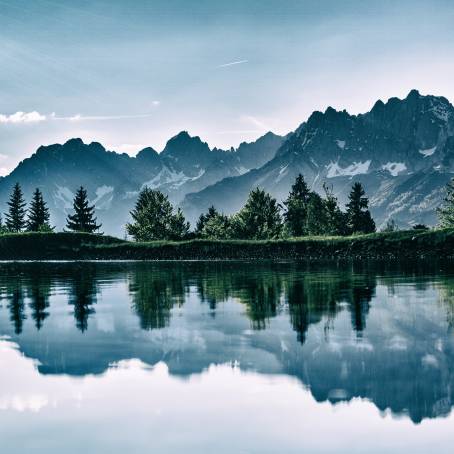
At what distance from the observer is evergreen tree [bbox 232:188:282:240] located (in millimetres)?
115250

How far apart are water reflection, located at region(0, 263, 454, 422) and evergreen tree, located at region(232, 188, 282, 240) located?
83.3 meters

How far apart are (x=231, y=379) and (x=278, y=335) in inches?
201

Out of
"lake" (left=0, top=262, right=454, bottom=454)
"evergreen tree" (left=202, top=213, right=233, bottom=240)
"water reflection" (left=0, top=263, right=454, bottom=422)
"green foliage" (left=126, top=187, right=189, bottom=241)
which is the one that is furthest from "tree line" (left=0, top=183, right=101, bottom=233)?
"lake" (left=0, top=262, right=454, bottom=454)

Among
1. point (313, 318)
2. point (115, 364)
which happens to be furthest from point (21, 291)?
point (115, 364)

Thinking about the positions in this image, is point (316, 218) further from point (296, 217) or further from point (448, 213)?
point (448, 213)

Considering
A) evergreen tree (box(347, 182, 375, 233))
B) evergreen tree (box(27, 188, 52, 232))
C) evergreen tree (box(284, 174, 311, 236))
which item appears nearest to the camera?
evergreen tree (box(284, 174, 311, 236))

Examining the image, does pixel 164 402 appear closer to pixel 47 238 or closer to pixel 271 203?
pixel 47 238

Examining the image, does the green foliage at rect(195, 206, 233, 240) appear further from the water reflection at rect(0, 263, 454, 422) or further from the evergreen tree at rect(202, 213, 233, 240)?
the water reflection at rect(0, 263, 454, 422)

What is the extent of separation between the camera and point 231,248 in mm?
92938

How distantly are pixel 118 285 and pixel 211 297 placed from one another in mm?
11731

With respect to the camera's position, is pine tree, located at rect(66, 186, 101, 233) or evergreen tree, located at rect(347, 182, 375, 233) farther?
pine tree, located at rect(66, 186, 101, 233)

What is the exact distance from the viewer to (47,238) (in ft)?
338

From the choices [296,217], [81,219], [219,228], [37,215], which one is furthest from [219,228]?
[37,215]

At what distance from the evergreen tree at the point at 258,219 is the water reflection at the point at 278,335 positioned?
83.3 m
